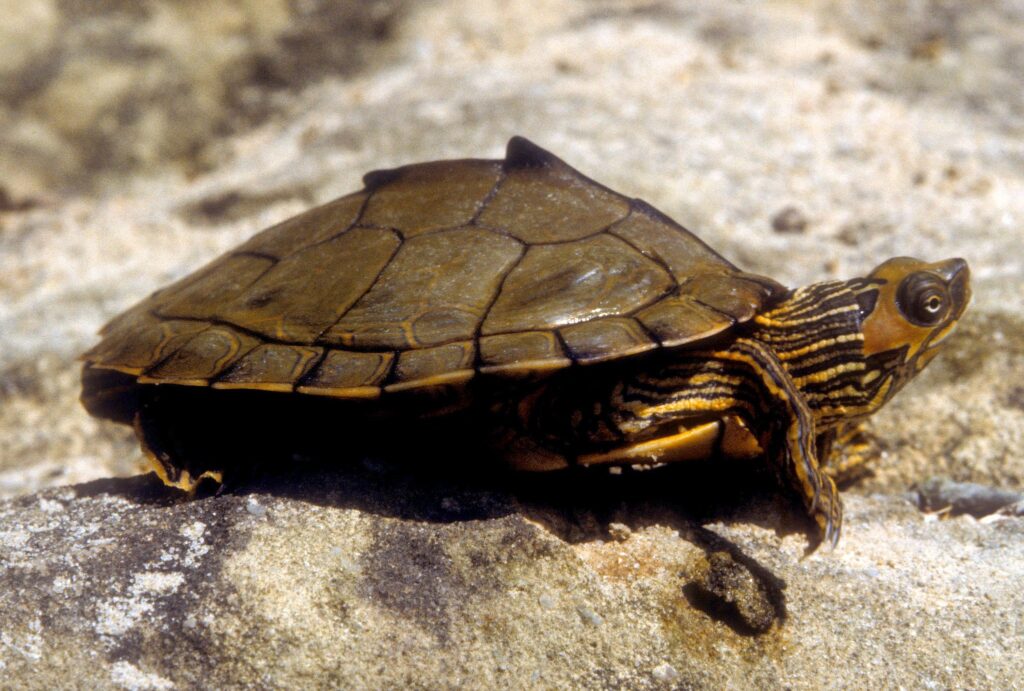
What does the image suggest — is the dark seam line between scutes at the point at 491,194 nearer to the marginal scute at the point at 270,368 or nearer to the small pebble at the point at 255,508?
the marginal scute at the point at 270,368

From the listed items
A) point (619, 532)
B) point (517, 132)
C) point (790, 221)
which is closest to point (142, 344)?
point (619, 532)

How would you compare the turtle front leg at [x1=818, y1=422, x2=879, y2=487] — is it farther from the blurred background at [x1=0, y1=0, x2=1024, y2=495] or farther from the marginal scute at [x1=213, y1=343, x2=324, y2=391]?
the marginal scute at [x1=213, y1=343, x2=324, y2=391]

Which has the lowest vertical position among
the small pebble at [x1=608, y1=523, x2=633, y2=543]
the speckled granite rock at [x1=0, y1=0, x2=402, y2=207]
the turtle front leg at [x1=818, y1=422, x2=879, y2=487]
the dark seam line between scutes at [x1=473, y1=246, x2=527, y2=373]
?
the turtle front leg at [x1=818, y1=422, x2=879, y2=487]

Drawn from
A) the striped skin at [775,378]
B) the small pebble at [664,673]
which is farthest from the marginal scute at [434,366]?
the small pebble at [664,673]

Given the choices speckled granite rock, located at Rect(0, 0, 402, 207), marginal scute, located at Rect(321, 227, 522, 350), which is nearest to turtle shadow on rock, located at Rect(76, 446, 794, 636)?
marginal scute, located at Rect(321, 227, 522, 350)

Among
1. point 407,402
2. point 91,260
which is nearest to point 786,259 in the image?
point 407,402
